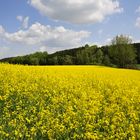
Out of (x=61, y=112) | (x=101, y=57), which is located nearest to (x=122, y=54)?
(x=101, y=57)

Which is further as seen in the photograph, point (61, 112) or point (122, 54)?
point (122, 54)

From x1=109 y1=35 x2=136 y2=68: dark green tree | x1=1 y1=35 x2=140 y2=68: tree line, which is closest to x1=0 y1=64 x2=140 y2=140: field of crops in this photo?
x1=1 y1=35 x2=140 y2=68: tree line

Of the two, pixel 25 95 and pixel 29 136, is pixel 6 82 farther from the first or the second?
pixel 29 136

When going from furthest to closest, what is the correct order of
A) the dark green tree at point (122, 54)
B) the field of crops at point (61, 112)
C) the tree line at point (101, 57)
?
the dark green tree at point (122, 54) < the tree line at point (101, 57) < the field of crops at point (61, 112)

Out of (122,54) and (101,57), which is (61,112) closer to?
(122,54)

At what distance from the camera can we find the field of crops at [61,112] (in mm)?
8922

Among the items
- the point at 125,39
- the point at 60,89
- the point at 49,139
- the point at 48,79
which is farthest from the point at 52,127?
the point at 125,39

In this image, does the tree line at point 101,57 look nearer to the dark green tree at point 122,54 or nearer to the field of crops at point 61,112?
the dark green tree at point 122,54

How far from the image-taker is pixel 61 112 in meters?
11.4

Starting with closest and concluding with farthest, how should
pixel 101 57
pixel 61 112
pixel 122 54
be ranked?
1. pixel 61 112
2. pixel 122 54
3. pixel 101 57

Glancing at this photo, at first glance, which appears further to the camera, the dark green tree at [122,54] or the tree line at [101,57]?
the dark green tree at [122,54]

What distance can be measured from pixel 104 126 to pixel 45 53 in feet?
232

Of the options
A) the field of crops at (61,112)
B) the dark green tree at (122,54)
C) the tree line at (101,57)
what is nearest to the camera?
the field of crops at (61,112)

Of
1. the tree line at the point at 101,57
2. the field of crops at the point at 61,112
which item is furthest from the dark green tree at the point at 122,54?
the field of crops at the point at 61,112
